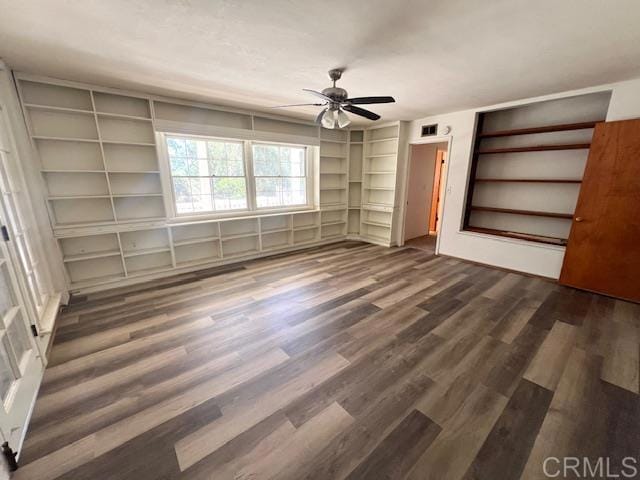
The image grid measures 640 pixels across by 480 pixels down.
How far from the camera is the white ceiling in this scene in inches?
64.0

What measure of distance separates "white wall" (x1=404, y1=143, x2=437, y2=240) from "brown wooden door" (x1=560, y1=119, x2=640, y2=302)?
276cm

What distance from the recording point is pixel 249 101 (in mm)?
3688

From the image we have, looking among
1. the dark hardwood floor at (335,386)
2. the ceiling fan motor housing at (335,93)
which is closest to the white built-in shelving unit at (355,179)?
the dark hardwood floor at (335,386)

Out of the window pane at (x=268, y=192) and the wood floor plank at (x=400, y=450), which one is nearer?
the wood floor plank at (x=400, y=450)

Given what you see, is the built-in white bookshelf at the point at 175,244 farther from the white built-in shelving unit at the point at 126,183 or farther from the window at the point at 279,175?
the window at the point at 279,175

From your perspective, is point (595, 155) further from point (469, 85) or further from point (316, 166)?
point (316, 166)

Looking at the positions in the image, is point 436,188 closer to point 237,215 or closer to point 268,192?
point 268,192

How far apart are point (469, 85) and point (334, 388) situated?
3.58m

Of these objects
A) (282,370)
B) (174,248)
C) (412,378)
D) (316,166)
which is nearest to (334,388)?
(282,370)

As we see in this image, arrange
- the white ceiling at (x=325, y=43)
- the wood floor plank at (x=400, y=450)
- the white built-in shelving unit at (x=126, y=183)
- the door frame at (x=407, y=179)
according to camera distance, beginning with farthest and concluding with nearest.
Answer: the door frame at (x=407, y=179)
the white built-in shelving unit at (x=126, y=183)
the white ceiling at (x=325, y=43)
the wood floor plank at (x=400, y=450)

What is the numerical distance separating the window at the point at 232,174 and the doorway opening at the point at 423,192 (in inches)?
98.3

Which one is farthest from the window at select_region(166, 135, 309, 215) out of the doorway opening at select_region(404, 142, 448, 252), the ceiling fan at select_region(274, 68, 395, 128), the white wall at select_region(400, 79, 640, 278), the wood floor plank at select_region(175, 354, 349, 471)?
the wood floor plank at select_region(175, 354, 349, 471)

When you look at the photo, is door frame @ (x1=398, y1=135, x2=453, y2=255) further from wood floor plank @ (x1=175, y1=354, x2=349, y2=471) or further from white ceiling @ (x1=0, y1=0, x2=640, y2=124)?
wood floor plank @ (x1=175, y1=354, x2=349, y2=471)

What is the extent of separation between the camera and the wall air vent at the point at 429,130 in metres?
4.58
